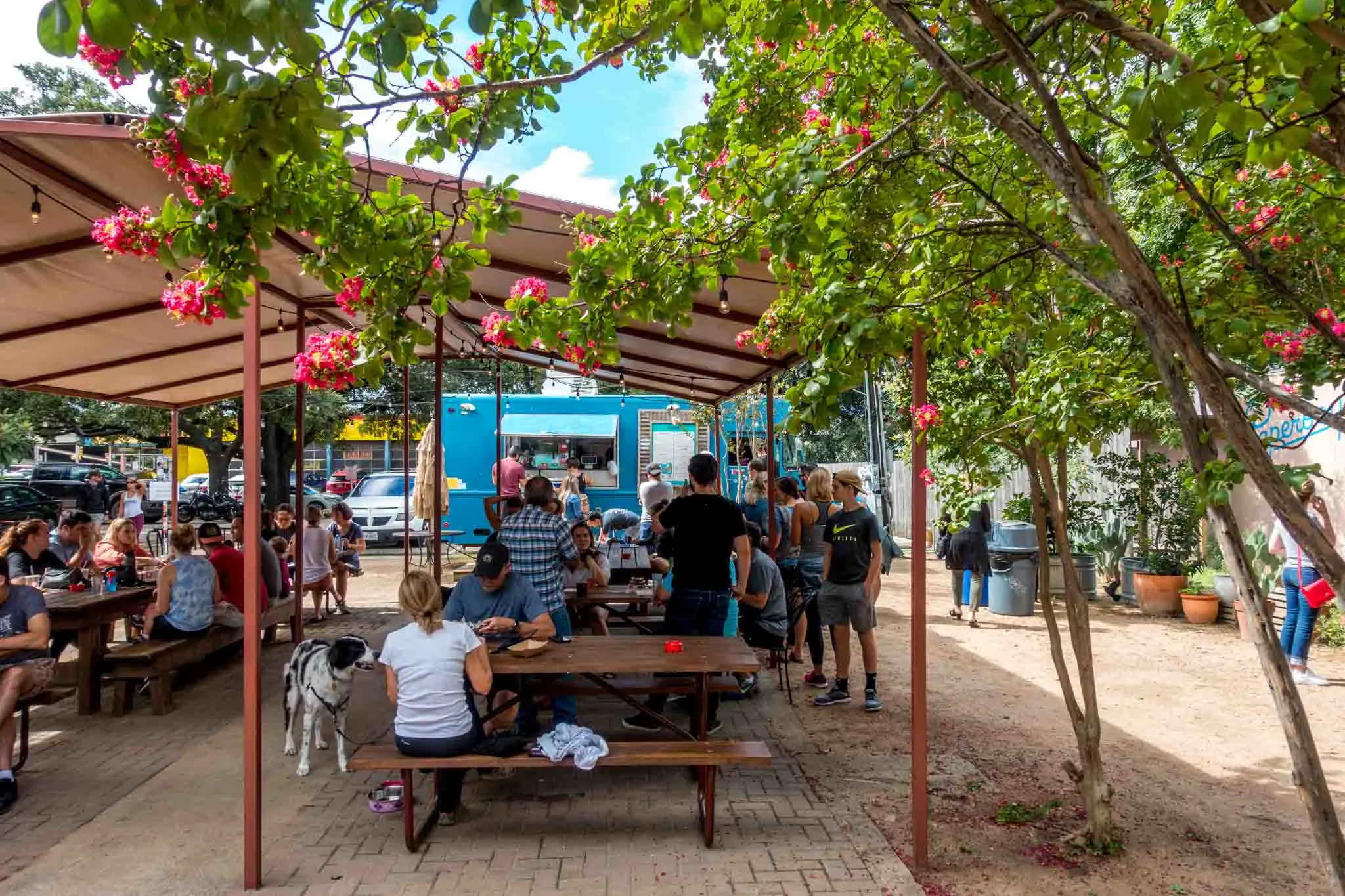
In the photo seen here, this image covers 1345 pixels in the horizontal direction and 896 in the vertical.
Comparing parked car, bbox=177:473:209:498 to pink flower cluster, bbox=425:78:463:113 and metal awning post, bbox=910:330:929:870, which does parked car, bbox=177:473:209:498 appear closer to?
pink flower cluster, bbox=425:78:463:113

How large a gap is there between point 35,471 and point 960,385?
30.0 m

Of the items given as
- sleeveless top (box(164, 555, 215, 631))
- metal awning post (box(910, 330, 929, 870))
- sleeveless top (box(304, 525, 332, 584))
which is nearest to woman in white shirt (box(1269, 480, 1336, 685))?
metal awning post (box(910, 330, 929, 870))

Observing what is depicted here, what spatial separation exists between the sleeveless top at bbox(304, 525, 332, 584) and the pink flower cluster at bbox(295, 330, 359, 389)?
208 inches

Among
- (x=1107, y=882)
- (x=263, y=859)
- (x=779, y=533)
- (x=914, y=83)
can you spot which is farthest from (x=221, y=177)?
(x=779, y=533)

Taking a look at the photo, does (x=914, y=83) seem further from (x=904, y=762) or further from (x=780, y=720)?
(x=780, y=720)

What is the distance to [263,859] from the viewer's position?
359cm

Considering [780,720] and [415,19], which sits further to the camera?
[780,720]

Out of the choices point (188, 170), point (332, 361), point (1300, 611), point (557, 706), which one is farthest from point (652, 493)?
point (188, 170)

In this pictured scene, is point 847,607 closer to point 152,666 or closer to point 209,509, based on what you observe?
point 152,666

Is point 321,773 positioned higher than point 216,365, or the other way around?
point 216,365

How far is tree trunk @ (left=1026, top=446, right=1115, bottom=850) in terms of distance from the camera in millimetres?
3744

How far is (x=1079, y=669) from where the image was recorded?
12.8 ft

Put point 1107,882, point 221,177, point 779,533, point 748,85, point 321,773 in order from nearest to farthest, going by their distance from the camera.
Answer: point 221,177 < point 1107,882 < point 748,85 < point 321,773 < point 779,533

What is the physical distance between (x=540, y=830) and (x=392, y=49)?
11.3 ft
